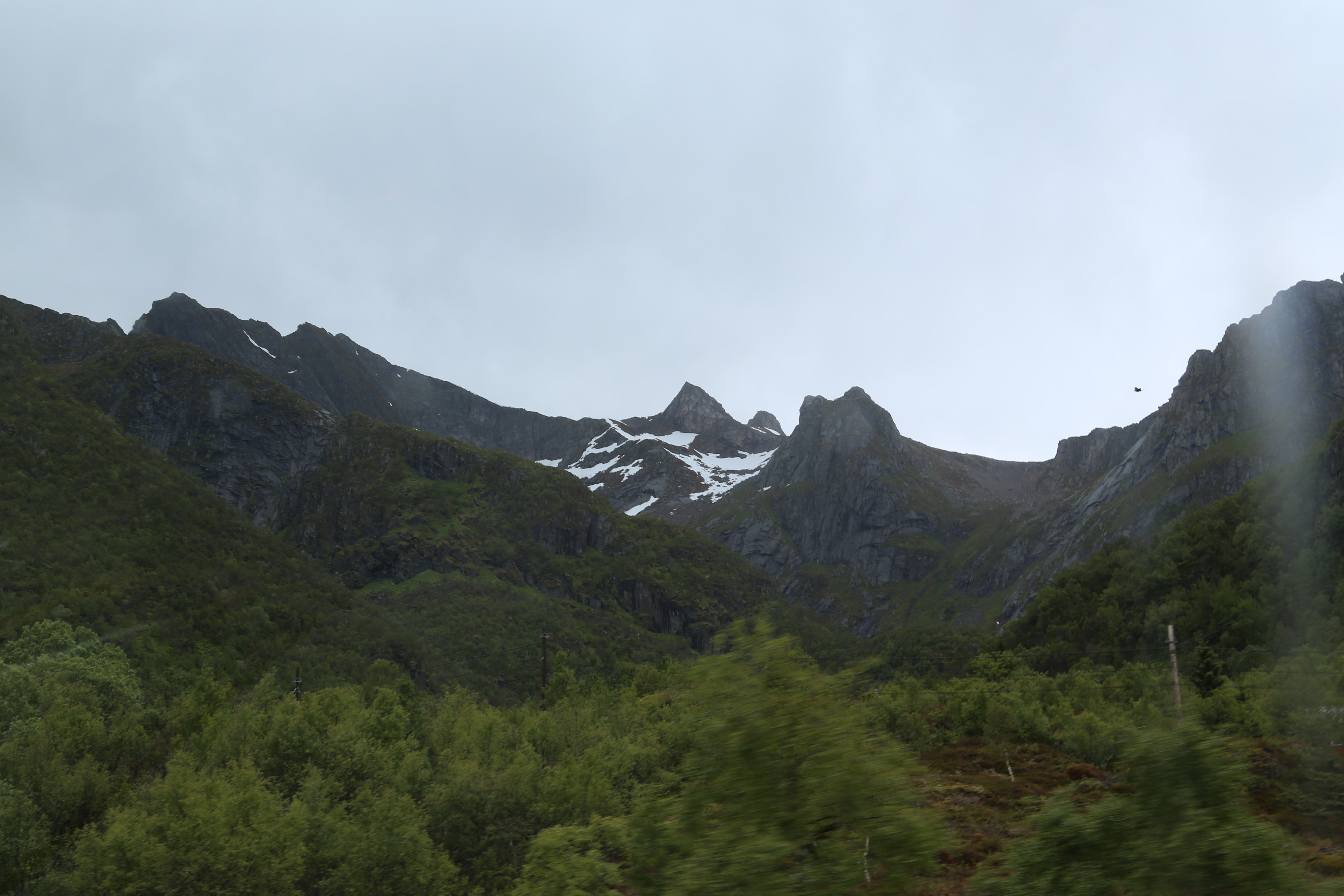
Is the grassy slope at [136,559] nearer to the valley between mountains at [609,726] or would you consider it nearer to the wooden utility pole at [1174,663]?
the valley between mountains at [609,726]

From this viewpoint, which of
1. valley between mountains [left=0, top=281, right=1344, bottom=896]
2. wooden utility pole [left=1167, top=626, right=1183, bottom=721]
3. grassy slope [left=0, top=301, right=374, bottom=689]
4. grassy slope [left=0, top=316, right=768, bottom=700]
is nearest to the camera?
valley between mountains [left=0, top=281, right=1344, bottom=896]

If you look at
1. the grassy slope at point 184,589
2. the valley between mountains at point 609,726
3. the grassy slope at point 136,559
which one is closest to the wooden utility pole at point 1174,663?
the valley between mountains at point 609,726

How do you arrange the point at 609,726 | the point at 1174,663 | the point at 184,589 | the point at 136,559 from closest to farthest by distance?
the point at 1174,663 < the point at 609,726 < the point at 136,559 < the point at 184,589

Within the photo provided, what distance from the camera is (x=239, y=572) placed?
12825 cm

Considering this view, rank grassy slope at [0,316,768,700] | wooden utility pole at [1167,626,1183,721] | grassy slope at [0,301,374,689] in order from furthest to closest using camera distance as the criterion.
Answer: grassy slope at [0,316,768,700], grassy slope at [0,301,374,689], wooden utility pole at [1167,626,1183,721]

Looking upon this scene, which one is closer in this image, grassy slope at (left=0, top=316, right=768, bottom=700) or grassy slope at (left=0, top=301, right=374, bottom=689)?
grassy slope at (left=0, top=301, right=374, bottom=689)

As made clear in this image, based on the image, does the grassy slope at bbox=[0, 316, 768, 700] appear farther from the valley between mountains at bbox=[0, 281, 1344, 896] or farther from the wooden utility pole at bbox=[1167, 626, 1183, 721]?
the wooden utility pole at bbox=[1167, 626, 1183, 721]

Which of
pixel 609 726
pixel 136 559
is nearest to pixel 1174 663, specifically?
pixel 609 726

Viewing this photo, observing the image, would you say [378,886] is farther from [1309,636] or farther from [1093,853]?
[1309,636]

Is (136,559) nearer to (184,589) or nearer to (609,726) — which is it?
(184,589)

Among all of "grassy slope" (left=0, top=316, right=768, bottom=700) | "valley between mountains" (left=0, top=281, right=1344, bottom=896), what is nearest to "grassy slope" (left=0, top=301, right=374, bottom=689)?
"grassy slope" (left=0, top=316, right=768, bottom=700)

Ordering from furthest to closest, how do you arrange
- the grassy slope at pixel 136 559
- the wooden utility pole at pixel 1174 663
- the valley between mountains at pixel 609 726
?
1. the grassy slope at pixel 136 559
2. the wooden utility pole at pixel 1174 663
3. the valley between mountains at pixel 609 726

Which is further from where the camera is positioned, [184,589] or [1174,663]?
[184,589]

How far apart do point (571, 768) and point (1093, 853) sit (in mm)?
29685
